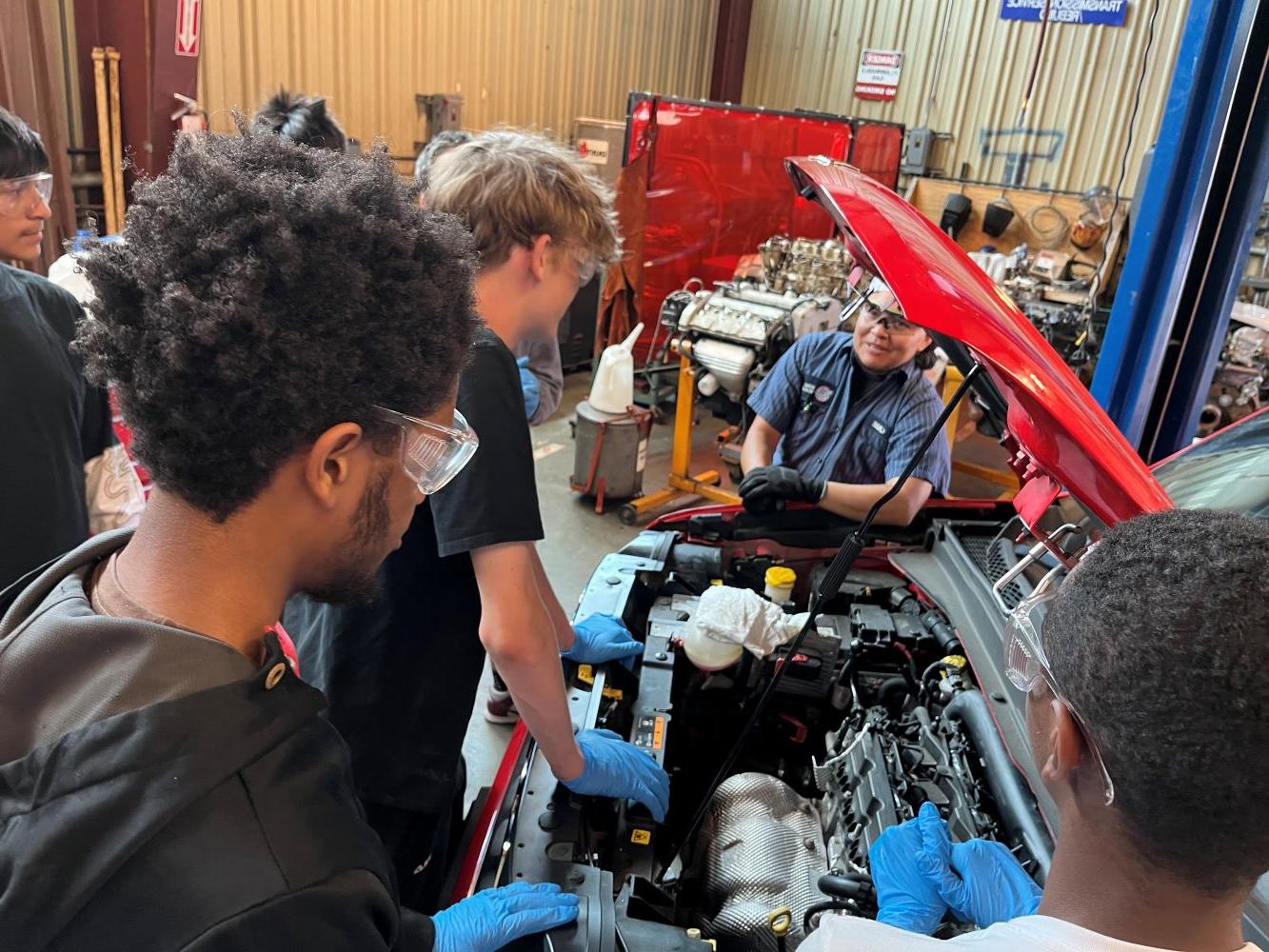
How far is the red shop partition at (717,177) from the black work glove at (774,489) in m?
4.00

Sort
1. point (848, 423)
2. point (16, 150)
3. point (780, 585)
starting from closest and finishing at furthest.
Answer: point (16, 150)
point (780, 585)
point (848, 423)

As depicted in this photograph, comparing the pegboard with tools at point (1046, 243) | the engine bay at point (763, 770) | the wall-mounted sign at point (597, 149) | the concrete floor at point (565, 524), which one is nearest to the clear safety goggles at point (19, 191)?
the engine bay at point (763, 770)

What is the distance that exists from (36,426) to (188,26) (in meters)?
3.93

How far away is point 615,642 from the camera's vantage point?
6.56 ft

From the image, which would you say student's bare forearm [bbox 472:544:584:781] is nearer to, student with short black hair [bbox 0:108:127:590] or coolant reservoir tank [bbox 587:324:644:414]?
student with short black hair [bbox 0:108:127:590]

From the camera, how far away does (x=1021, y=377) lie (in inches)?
45.7

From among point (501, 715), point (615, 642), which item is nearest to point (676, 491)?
point (501, 715)

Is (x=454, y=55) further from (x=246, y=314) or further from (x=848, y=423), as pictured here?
(x=246, y=314)

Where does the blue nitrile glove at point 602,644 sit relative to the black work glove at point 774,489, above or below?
below

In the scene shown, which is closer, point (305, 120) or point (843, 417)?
point (305, 120)

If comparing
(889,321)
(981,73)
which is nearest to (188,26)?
(889,321)

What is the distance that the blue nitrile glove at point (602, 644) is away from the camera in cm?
197

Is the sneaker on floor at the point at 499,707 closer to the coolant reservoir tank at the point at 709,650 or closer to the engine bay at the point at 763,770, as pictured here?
the engine bay at the point at 763,770

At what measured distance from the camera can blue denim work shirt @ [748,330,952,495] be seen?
2.95 m
